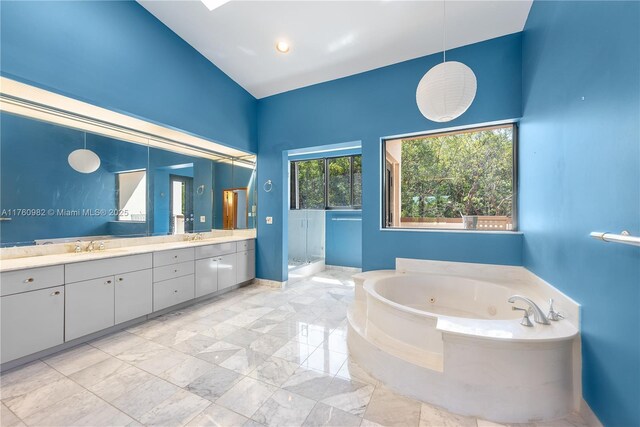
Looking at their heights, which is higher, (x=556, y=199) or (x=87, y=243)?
(x=556, y=199)

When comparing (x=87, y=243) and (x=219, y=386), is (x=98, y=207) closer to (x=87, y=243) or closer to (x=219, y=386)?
(x=87, y=243)

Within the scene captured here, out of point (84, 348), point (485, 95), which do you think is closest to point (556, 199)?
point (485, 95)

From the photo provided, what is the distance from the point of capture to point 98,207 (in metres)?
2.84

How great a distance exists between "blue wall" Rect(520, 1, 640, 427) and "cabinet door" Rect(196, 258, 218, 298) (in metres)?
A: 3.84

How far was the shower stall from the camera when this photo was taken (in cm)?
525

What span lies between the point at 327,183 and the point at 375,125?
223 centimetres

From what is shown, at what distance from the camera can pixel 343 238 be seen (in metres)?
5.45

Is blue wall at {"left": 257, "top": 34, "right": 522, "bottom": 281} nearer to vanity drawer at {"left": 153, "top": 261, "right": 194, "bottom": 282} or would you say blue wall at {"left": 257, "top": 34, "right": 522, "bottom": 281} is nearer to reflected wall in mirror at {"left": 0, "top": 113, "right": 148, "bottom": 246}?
vanity drawer at {"left": 153, "top": 261, "right": 194, "bottom": 282}

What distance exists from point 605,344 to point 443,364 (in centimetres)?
85

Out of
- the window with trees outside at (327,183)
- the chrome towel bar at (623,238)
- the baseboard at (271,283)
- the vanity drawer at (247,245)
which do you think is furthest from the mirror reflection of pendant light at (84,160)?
the chrome towel bar at (623,238)

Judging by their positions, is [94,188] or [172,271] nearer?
[94,188]

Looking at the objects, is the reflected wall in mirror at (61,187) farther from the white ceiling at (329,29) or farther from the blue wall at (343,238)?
the blue wall at (343,238)

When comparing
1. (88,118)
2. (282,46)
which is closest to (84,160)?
(88,118)

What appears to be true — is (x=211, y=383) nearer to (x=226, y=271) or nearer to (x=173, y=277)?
(x=173, y=277)
